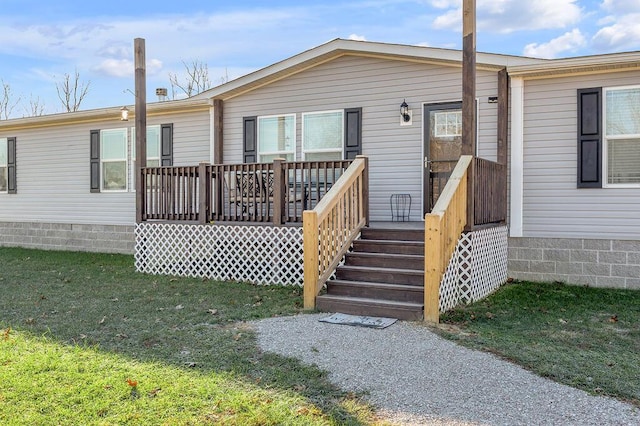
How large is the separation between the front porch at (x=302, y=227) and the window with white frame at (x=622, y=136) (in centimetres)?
143

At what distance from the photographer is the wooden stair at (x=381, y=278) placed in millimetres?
5473

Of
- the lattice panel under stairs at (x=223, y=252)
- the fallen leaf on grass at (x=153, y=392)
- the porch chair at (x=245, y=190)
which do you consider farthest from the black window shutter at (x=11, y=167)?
the fallen leaf on grass at (x=153, y=392)

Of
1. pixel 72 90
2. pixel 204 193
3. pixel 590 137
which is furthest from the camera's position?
pixel 72 90

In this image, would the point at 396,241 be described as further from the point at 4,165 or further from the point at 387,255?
the point at 4,165

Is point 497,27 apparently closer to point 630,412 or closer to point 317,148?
point 317,148

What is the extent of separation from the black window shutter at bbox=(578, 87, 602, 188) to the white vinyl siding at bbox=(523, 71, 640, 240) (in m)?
0.08

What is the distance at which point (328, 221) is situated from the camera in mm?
6098

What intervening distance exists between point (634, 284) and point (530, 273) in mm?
1321

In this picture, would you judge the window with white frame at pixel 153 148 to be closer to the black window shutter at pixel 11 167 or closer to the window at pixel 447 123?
the black window shutter at pixel 11 167

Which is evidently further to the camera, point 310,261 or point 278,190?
point 278,190

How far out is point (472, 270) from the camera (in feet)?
20.4

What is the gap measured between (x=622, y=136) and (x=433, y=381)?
17.4ft

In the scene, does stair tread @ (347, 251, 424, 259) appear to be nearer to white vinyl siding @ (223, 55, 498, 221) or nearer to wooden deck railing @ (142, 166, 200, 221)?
white vinyl siding @ (223, 55, 498, 221)

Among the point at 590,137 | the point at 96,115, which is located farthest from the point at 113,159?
the point at 590,137
